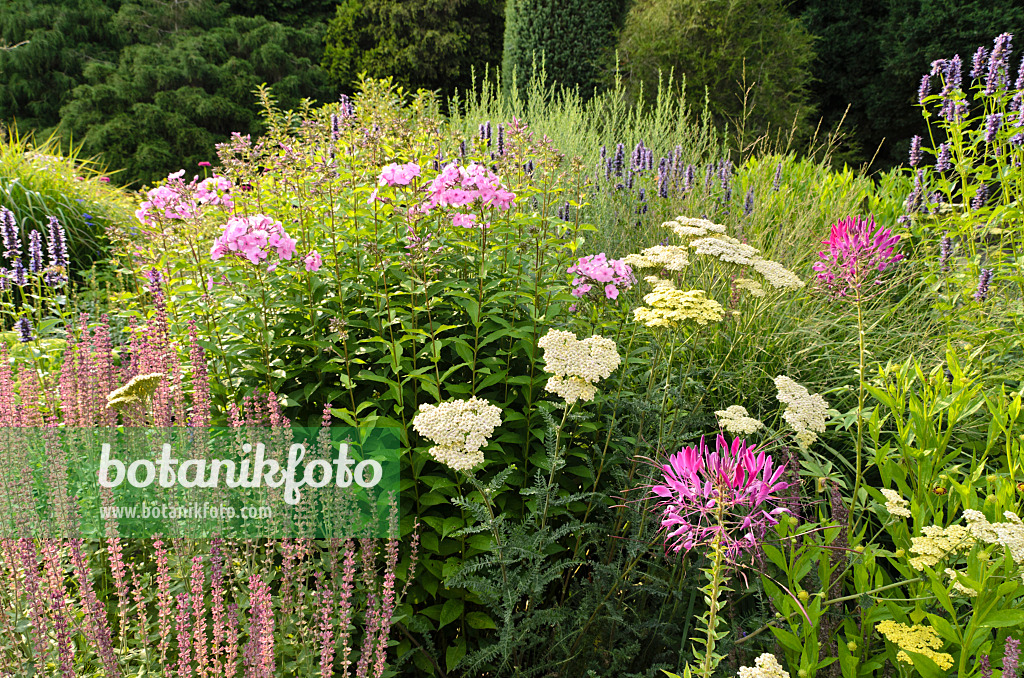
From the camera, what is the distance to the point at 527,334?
2152mm

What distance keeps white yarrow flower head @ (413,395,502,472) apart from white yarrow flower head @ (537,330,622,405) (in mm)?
173

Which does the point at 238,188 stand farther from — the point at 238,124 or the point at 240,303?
the point at 238,124

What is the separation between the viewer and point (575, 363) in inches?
66.1

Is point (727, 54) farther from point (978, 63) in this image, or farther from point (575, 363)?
point (575, 363)

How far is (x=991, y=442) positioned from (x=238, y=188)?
10.4ft

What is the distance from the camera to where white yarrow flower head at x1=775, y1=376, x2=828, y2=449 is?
1.67 metres

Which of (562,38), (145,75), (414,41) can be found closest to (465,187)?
(562,38)

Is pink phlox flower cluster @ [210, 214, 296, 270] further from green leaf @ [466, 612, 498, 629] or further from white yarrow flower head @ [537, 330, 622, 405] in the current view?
green leaf @ [466, 612, 498, 629]

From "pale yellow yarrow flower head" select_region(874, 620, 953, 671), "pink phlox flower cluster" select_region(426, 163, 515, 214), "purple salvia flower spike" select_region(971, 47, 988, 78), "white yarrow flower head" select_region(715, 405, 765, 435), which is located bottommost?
"pale yellow yarrow flower head" select_region(874, 620, 953, 671)

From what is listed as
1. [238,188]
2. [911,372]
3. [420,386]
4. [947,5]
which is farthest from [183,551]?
[947,5]

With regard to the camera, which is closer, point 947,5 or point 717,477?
point 717,477

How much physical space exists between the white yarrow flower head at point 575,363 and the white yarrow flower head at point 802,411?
0.46 m

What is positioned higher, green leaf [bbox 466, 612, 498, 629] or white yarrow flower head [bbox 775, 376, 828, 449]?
white yarrow flower head [bbox 775, 376, 828, 449]

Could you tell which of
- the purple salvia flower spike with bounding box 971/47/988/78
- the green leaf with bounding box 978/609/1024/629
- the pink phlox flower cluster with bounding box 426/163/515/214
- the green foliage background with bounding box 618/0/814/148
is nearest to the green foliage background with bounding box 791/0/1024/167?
the green foliage background with bounding box 618/0/814/148
